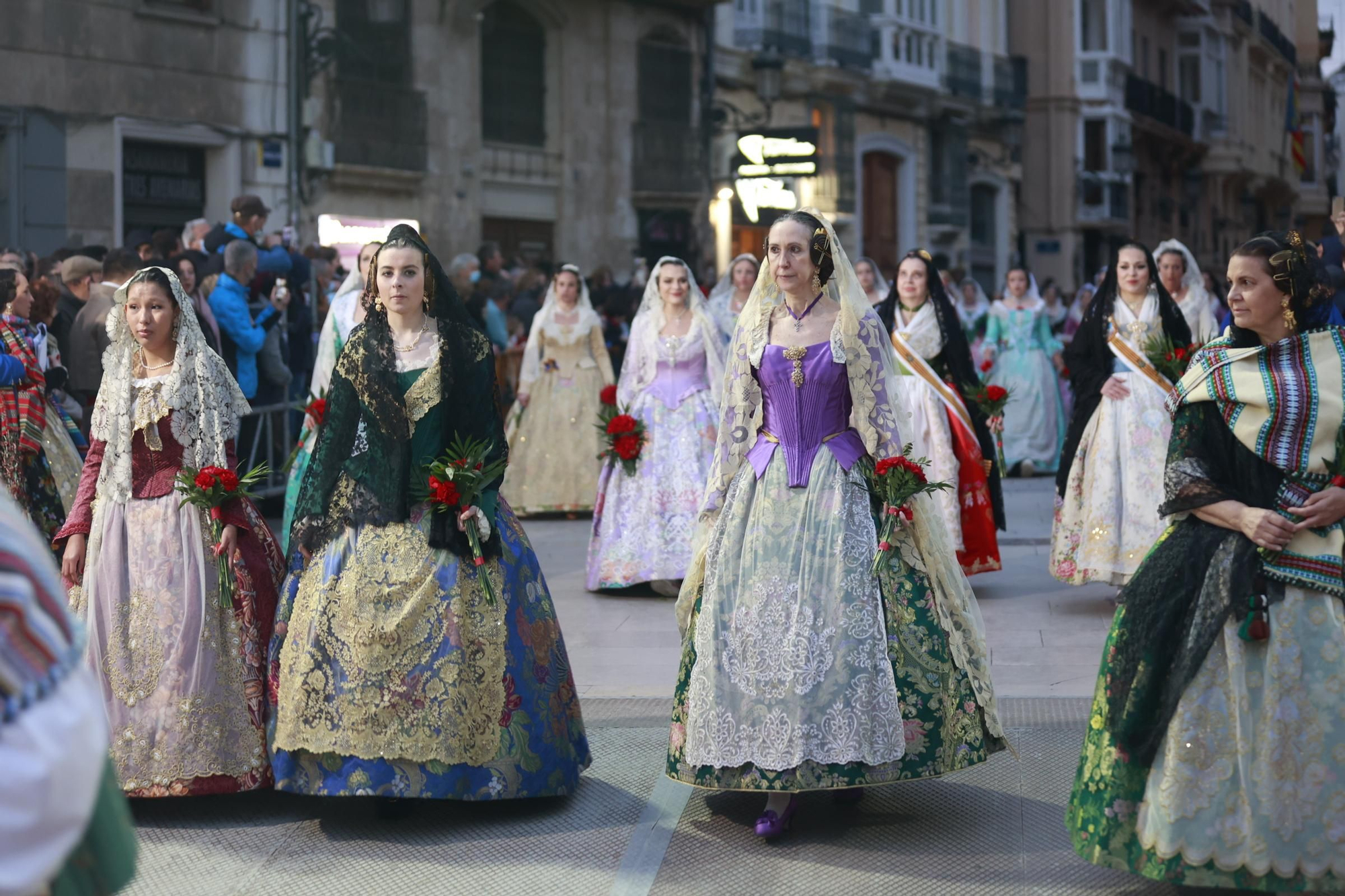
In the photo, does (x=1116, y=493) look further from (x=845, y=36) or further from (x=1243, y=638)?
(x=845, y=36)

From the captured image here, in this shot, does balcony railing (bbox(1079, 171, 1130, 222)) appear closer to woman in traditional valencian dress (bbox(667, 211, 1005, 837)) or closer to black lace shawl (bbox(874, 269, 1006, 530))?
black lace shawl (bbox(874, 269, 1006, 530))

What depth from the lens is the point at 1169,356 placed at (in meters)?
7.52

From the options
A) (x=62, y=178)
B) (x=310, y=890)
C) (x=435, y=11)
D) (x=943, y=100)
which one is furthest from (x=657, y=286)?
(x=943, y=100)

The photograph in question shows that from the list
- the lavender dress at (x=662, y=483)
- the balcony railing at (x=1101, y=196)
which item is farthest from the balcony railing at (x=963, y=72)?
the lavender dress at (x=662, y=483)

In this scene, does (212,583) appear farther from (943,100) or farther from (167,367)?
(943,100)

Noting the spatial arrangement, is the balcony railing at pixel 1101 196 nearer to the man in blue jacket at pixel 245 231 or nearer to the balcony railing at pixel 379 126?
the balcony railing at pixel 379 126

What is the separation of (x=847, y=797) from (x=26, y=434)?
4.01m

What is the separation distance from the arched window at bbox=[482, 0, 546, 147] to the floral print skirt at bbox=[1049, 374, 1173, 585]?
13.2 meters

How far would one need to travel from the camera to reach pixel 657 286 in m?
10.1

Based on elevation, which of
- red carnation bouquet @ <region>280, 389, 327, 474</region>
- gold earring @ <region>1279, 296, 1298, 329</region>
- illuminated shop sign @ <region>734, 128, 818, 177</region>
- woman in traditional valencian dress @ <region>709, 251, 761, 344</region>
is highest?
illuminated shop sign @ <region>734, 128, 818, 177</region>

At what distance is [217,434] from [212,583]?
49 cm

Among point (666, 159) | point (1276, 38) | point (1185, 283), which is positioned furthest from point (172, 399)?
point (1276, 38)

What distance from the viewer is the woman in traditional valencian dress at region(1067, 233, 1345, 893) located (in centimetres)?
416

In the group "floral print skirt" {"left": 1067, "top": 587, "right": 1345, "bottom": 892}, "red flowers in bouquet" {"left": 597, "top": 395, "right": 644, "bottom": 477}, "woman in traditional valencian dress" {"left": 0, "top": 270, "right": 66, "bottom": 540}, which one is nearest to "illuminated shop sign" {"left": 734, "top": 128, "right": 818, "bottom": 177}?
"red flowers in bouquet" {"left": 597, "top": 395, "right": 644, "bottom": 477}
